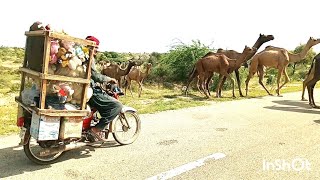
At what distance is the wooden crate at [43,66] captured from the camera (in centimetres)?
496

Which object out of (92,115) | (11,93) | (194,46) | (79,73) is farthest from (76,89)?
(194,46)

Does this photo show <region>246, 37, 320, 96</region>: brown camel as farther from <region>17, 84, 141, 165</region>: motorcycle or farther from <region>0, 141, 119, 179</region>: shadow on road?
<region>0, 141, 119, 179</region>: shadow on road

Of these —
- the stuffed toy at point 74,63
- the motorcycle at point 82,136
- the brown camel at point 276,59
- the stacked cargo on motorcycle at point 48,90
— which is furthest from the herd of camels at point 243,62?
the stuffed toy at point 74,63

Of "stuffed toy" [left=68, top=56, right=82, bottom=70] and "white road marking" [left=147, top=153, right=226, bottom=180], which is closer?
"white road marking" [left=147, top=153, right=226, bottom=180]

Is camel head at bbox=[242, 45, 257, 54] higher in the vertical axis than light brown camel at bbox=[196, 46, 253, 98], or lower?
higher

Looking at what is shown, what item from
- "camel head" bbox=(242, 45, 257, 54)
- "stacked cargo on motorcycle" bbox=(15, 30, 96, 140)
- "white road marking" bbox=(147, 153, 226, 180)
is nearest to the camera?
"white road marking" bbox=(147, 153, 226, 180)

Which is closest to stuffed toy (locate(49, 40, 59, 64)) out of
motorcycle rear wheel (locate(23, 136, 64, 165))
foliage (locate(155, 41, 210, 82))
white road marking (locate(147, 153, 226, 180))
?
motorcycle rear wheel (locate(23, 136, 64, 165))


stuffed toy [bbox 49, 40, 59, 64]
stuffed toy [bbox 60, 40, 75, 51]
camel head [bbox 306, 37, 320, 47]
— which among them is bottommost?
stuffed toy [bbox 49, 40, 59, 64]

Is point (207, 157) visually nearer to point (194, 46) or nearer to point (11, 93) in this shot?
point (11, 93)

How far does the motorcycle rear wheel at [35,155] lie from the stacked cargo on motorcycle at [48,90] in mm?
297

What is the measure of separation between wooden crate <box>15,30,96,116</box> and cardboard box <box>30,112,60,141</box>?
97 millimetres

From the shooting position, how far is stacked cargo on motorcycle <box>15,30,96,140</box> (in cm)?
502

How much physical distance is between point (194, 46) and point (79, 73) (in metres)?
18.5

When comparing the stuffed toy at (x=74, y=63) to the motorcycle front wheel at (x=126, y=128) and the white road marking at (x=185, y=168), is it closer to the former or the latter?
the motorcycle front wheel at (x=126, y=128)
